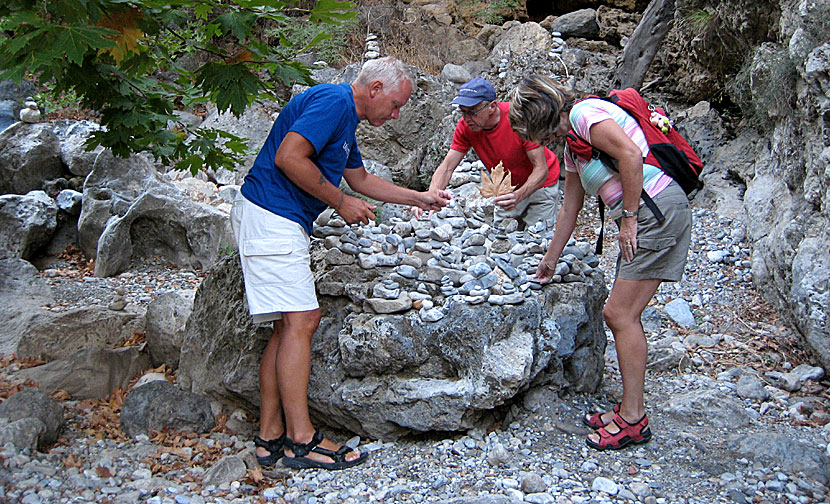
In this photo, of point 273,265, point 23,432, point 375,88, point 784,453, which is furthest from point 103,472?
point 784,453

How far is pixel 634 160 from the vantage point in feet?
9.96

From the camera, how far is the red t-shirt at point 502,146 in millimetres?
4715

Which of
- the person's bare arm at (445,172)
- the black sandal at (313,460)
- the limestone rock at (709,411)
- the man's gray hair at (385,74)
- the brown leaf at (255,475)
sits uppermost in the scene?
the man's gray hair at (385,74)

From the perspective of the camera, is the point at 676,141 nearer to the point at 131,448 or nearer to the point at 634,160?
the point at 634,160

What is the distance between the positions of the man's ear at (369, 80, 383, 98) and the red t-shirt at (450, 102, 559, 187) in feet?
5.07

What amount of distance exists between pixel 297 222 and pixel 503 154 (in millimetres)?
1946

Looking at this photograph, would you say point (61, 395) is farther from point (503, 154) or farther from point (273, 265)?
point (503, 154)

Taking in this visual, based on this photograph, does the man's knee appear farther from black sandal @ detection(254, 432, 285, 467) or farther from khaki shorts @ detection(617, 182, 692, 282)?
khaki shorts @ detection(617, 182, 692, 282)

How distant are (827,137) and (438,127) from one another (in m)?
4.73

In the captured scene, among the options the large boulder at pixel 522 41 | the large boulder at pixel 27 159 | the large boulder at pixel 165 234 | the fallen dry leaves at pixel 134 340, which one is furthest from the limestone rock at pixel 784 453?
the large boulder at pixel 27 159

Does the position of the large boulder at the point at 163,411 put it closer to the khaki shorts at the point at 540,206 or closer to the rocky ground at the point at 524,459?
the rocky ground at the point at 524,459

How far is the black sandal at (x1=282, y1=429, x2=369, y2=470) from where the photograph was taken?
328 centimetres

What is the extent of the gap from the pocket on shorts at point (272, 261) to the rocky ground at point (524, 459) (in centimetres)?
92

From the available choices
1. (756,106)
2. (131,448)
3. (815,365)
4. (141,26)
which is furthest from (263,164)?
(756,106)
